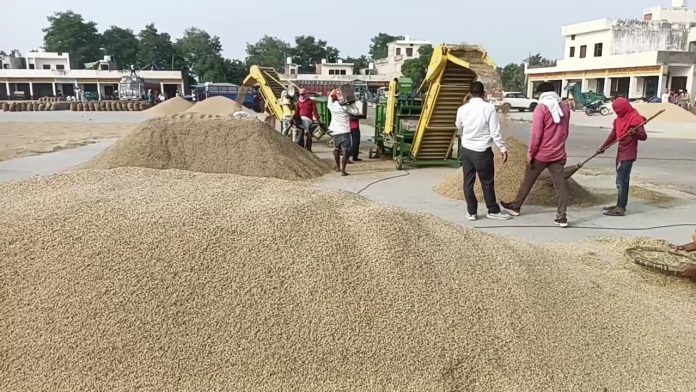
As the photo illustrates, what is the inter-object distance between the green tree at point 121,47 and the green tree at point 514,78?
50.3 m

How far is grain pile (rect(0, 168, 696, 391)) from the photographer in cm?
228

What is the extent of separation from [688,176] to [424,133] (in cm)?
448

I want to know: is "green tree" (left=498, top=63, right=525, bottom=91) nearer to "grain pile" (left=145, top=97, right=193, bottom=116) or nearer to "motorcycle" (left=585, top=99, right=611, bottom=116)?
"motorcycle" (left=585, top=99, right=611, bottom=116)

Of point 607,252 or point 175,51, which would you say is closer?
point 607,252

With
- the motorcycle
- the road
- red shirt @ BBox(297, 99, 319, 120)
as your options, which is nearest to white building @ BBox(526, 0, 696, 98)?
the motorcycle

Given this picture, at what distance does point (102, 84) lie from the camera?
52781 millimetres

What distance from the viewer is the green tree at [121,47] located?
7694 cm

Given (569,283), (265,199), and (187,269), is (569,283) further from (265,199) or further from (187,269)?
(187,269)

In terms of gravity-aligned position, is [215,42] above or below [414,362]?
above

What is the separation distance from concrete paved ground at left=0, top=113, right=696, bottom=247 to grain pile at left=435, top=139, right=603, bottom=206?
0.78 ft

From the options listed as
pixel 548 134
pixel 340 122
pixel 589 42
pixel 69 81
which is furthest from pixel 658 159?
pixel 69 81

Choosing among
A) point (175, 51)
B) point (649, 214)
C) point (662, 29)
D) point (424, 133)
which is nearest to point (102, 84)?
point (175, 51)

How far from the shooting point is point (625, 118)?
19.3 feet

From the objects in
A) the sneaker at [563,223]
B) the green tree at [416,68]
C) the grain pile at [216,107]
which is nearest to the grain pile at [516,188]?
the sneaker at [563,223]
